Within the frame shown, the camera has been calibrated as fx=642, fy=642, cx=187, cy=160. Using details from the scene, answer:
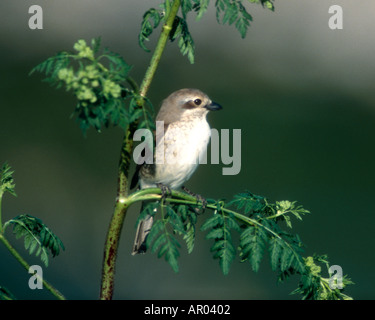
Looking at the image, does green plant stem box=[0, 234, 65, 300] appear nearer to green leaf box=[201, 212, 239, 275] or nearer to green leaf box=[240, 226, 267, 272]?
green leaf box=[201, 212, 239, 275]

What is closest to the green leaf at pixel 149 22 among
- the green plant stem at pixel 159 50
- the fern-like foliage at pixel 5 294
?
the green plant stem at pixel 159 50

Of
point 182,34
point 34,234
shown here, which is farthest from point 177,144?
point 34,234

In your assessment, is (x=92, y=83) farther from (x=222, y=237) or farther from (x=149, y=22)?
(x=222, y=237)

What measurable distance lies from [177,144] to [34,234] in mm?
1305

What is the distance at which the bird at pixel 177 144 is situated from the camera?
12.1 feet

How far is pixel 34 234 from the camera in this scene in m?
2.59

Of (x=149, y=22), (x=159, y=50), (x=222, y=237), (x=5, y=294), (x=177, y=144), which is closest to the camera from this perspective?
(x=5, y=294)

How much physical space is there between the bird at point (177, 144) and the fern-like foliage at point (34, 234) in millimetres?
1183

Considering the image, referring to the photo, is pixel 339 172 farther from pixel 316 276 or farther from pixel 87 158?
pixel 316 276

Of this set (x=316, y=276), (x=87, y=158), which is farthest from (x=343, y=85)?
(x=316, y=276)

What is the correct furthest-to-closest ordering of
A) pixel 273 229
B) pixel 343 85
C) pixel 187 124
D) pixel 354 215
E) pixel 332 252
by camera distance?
pixel 343 85
pixel 354 215
pixel 332 252
pixel 187 124
pixel 273 229

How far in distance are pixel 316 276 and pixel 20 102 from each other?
6959 millimetres

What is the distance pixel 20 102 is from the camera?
890 cm
